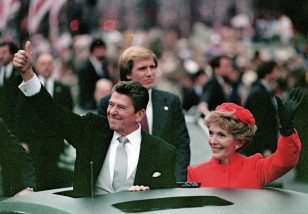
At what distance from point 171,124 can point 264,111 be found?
11.8 ft

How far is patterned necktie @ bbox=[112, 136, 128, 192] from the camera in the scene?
378 cm

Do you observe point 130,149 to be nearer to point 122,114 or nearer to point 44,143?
point 122,114

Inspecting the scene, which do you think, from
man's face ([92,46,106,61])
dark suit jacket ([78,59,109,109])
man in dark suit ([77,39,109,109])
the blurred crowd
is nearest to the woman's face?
dark suit jacket ([78,59,109,109])

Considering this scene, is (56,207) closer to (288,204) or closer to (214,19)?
(288,204)

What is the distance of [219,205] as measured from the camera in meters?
3.13

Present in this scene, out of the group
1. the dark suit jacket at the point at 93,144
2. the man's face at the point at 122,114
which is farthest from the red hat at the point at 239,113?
the man's face at the point at 122,114

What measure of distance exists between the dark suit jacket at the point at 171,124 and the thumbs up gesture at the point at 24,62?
1955mm

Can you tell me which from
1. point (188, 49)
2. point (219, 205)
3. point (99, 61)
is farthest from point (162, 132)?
point (188, 49)

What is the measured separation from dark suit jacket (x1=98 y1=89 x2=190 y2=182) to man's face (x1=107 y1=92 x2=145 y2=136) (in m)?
Result: 1.56

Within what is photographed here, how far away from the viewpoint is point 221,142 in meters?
4.36

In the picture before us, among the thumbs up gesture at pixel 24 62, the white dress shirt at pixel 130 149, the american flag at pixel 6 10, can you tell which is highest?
the american flag at pixel 6 10

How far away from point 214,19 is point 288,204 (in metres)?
24.1

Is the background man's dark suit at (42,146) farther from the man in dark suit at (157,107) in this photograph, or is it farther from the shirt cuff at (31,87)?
the shirt cuff at (31,87)

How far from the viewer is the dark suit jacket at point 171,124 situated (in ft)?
18.6
